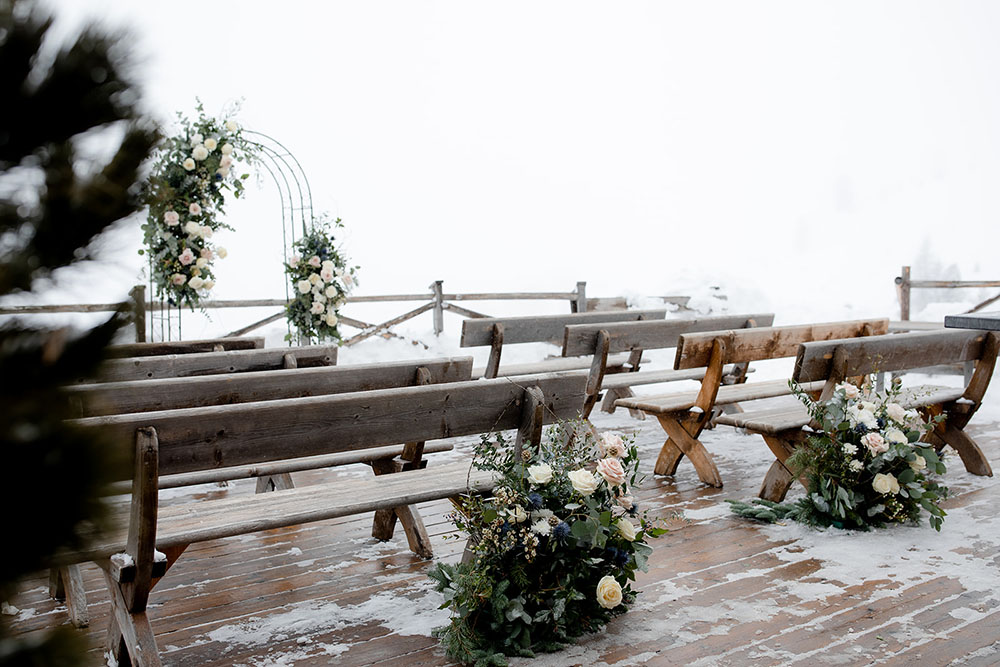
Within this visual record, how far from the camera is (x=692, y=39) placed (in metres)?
18.9

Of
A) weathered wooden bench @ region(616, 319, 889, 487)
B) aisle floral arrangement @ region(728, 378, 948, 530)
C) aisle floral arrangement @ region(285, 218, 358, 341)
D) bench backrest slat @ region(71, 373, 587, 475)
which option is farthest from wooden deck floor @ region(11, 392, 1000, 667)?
aisle floral arrangement @ region(285, 218, 358, 341)

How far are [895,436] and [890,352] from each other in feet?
2.58

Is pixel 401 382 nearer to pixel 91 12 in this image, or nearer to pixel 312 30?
pixel 91 12

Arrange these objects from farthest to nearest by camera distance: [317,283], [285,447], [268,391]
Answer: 1. [317,283]
2. [268,391]
3. [285,447]

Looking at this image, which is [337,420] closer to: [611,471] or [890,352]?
[611,471]

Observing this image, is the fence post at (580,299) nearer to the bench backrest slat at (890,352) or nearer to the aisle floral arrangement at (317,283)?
the aisle floral arrangement at (317,283)

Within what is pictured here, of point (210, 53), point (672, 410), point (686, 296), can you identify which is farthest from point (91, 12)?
point (210, 53)

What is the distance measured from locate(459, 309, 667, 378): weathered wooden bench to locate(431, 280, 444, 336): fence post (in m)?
4.41

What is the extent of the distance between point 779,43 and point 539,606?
718 inches

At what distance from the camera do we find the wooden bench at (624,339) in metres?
5.03

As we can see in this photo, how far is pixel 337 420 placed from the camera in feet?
8.40

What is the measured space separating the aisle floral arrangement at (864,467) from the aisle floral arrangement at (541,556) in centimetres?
126

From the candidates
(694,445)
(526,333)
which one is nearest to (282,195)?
(526,333)

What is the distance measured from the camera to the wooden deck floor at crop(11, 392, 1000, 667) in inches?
102
